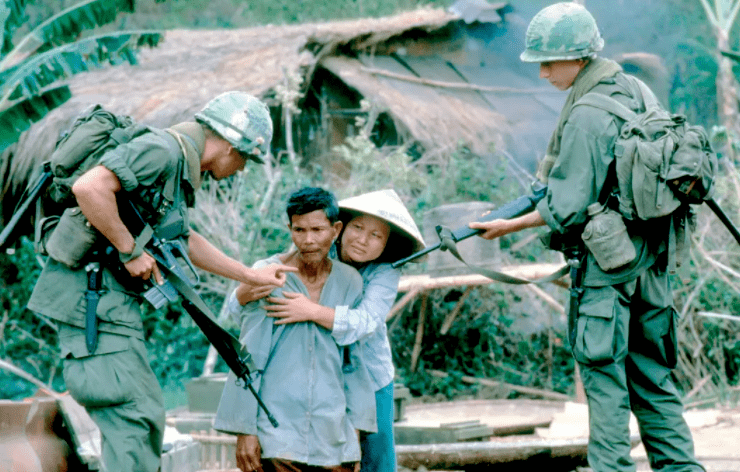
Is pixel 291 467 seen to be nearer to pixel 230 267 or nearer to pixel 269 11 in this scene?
pixel 230 267

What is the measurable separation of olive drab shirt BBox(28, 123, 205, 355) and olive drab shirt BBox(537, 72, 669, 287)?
5.59 feet

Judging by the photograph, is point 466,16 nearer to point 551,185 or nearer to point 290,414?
point 551,185

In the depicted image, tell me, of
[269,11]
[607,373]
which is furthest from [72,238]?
[269,11]

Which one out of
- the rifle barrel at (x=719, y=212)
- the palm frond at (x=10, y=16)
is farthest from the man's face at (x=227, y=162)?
the palm frond at (x=10, y=16)

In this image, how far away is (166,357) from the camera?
9656 millimetres

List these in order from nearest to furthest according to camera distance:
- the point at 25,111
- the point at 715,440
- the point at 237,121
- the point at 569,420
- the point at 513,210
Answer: the point at 237,121 < the point at 513,210 < the point at 715,440 < the point at 25,111 < the point at 569,420

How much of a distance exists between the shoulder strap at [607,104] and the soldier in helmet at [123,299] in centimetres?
162

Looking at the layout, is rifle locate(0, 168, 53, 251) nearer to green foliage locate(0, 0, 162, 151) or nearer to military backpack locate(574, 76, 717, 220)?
military backpack locate(574, 76, 717, 220)

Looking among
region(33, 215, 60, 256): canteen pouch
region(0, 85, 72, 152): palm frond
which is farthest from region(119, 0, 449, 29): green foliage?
region(33, 215, 60, 256): canteen pouch

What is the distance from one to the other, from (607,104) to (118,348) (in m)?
2.45

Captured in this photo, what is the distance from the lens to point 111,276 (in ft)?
11.5

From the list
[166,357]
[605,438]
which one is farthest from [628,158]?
[166,357]

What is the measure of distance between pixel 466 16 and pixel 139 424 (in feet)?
35.2

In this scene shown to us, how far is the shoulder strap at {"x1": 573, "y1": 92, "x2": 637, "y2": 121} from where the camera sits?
3.99m
